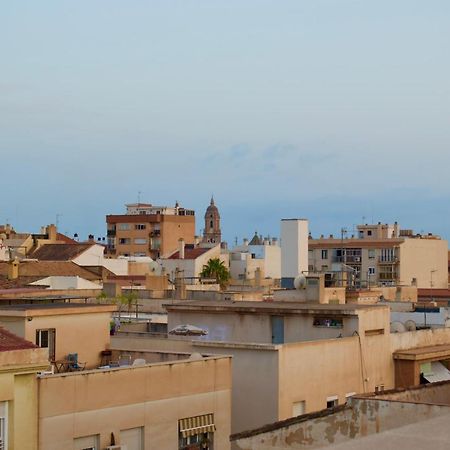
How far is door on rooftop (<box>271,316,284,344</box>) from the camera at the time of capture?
34875mm

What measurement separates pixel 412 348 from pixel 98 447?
51.4 feet

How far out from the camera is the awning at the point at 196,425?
24956mm

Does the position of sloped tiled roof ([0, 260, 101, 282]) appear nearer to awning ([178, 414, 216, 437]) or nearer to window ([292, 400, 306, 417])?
window ([292, 400, 306, 417])

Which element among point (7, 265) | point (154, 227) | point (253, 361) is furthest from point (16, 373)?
point (154, 227)

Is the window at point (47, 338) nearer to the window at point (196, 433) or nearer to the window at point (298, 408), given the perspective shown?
the window at point (196, 433)

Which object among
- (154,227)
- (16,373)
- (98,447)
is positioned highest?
(154,227)

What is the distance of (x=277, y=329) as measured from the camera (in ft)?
115

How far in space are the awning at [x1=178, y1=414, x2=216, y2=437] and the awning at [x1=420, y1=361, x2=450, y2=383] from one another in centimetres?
1139

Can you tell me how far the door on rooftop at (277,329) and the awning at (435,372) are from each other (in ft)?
14.9

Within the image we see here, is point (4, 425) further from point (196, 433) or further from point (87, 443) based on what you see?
point (196, 433)

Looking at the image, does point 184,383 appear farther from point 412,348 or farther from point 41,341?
point 412,348

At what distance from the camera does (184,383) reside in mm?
25078

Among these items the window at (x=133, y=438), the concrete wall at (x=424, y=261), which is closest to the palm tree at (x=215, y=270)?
the concrete wall at (x=424, y=261)

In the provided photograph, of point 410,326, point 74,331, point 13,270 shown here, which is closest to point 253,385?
point 74,331
